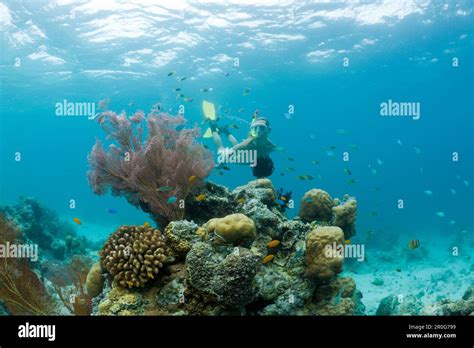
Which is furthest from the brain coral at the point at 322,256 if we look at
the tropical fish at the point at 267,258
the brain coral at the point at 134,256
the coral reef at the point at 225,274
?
the brain coral at the point at 134,256

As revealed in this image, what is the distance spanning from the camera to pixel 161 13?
23938mm

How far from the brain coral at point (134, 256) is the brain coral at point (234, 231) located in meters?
0.96

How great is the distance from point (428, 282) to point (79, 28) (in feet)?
88.9

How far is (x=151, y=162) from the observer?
25.0 feet

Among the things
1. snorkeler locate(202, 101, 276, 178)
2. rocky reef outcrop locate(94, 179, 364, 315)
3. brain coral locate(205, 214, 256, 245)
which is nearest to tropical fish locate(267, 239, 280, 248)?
rocky reef outcrop locate(94, 179, 364, 315)

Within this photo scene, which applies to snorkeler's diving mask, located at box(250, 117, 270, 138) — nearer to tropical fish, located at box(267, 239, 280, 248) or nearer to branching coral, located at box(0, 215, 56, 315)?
tropical fish, located at box(267, 239, 280, 248)

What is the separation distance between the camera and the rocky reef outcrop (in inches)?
201

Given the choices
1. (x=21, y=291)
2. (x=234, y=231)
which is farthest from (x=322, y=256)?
(x=21, y=291)

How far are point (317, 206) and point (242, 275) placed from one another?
4.75 m

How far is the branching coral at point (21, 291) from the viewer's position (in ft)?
23.4

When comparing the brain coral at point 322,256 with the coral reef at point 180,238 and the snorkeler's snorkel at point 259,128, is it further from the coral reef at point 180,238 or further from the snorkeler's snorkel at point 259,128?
the snorkeler's snorkel at point 259,128

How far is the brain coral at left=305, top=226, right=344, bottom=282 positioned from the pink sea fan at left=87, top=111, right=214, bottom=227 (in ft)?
9.67
